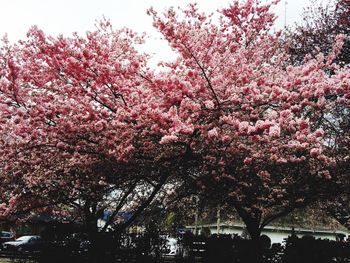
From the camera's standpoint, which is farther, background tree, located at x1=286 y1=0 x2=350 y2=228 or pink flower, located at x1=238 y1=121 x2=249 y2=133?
background tree, located at x1=286 y1=0 x2=350 y2=228

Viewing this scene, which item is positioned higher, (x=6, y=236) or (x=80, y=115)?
(x=80, y=115)

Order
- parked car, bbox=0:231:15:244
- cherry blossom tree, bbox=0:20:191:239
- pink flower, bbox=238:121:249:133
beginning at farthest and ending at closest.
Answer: parked car, bbox=0:231:15:244
cherry blossom tree, bbox=0:20:191:239
pink flower, bbox=238:121:249:133

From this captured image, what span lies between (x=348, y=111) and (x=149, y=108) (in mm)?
8502

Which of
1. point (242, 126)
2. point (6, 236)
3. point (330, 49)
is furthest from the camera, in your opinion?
point (6, 236)

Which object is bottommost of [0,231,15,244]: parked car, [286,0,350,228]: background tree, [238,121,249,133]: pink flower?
[0,231,15,244]: parked car

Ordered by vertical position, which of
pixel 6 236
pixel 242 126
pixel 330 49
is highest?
pixel 330 49

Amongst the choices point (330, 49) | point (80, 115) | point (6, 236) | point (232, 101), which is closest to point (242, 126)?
point (232, 101)

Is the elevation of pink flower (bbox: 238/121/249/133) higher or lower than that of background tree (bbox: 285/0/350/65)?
lower

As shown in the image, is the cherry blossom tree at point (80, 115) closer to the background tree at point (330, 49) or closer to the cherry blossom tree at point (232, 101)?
the cherry blossom tree at point (232, 101)

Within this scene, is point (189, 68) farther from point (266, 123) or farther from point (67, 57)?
point (67, 57)

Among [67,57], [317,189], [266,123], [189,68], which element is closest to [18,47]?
[67,57]

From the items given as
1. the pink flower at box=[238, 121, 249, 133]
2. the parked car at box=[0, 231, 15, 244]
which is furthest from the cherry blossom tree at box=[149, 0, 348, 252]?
the parked car at box=[0, 231, 15, 244]

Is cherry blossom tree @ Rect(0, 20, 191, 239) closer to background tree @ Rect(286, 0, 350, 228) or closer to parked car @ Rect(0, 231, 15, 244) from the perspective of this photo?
background tree @ Rect(286, 0, 350, 228)

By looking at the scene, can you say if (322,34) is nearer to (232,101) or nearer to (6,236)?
(232,101)
